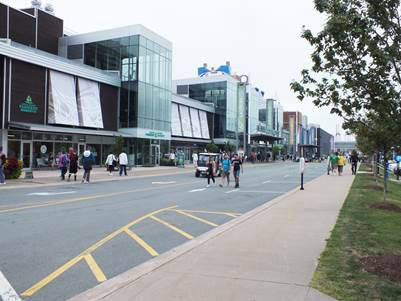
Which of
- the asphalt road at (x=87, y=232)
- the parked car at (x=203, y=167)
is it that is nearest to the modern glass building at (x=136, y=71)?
the parked car at (x=203, y=167)

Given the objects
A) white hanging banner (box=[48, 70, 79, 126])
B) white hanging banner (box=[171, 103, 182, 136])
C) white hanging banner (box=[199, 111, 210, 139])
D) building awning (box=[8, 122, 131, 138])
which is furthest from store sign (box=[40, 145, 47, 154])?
white hanging banner (box=[199, 111, 210, 139])

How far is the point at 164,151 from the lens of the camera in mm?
49031

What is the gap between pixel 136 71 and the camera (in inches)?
1661

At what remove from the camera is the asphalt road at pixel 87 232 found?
556 cm

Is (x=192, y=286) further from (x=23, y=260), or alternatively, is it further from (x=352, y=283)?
(x=23, y=260)

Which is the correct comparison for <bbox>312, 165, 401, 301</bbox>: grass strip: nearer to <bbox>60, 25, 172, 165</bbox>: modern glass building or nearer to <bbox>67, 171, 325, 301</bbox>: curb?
<bbox>67, 171, 325, 301</bbox>: curb

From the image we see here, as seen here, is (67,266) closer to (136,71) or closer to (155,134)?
(136,71)

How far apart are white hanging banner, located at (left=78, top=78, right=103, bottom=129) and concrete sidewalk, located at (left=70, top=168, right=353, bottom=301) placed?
30098 millimetres

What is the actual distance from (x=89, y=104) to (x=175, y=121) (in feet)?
63.4

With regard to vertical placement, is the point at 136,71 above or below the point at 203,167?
above

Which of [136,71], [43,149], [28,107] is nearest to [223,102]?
[136,71]

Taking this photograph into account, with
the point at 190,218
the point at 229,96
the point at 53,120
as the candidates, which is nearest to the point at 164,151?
the point at 53,120

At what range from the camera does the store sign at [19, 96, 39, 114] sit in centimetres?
3042

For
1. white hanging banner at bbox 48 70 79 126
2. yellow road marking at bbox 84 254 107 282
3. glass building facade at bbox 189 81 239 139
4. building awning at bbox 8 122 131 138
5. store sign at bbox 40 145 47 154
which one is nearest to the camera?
yellow road marking at bbox 84 254 107 282
